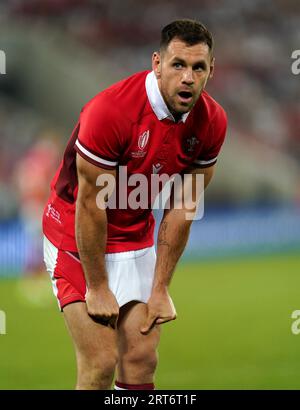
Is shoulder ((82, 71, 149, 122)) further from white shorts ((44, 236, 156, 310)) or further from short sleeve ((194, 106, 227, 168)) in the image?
white shorts ((44, 236, 156, 310))

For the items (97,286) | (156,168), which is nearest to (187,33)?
(156,168)

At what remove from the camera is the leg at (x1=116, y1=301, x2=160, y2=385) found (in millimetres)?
4168

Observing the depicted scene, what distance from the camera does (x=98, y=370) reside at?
396 centimetres

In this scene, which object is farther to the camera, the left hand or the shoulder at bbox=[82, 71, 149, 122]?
the left hand

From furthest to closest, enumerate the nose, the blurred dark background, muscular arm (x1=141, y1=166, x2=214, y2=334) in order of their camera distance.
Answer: the blurred dark background < muscular arm (x1=141, y1=166, x2=214, y2=334) < the nose

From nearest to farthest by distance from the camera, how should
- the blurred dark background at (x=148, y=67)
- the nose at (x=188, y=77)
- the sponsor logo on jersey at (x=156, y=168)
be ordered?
the nose at (x=188, y=77) < the sponsor logo on jersey at (x=156, y=168) < the blurred dark background at (x=148, y=67)

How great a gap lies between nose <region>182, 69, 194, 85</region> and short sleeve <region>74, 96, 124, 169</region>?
1.02 ft

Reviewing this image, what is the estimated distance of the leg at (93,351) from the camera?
156 inches

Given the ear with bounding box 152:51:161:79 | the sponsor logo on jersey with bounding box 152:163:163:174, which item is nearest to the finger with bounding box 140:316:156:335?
the sponsor logo on jersey with bounding box 152:163:163:174

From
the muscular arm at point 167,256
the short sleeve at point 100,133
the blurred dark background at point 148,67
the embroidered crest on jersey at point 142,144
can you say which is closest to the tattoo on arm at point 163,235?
the muscular arm at point 167,256

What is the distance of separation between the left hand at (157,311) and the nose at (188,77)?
102cm

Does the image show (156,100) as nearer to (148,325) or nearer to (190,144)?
(190,144)

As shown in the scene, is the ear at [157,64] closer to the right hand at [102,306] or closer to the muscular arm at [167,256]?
the muscular arm at [167,256]

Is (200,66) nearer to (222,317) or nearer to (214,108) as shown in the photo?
(214,108)
